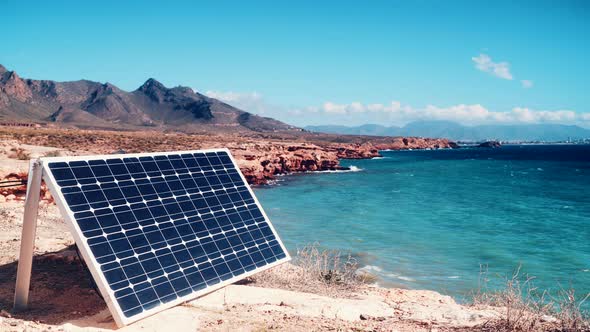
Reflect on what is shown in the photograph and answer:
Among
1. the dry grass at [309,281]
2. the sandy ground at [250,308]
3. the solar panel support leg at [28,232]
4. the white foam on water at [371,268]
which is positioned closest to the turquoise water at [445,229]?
the white foam on water at [371,268]

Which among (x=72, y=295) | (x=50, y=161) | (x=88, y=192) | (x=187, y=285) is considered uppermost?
(x=50, y=161)

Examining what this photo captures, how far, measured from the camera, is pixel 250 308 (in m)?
8.82

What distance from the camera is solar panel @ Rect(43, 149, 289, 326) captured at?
7.89 metres

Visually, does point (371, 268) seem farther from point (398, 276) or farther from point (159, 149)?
point (159, 149)

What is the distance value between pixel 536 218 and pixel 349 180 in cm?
2808

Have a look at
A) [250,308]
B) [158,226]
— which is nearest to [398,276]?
[250,308]

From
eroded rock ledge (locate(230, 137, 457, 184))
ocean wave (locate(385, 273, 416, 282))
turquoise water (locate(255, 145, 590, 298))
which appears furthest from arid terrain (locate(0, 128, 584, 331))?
eroded rock ledge (locate(230, 137, 457, 184))

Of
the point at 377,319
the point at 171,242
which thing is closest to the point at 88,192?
the point at 171,242

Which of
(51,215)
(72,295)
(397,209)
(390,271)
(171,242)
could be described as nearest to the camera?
(171,242)

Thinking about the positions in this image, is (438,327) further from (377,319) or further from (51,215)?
(51,215)

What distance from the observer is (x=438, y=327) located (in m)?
8.28

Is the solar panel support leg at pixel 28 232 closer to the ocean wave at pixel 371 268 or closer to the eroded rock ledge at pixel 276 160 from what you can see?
the ocean wave at pixel 371 268

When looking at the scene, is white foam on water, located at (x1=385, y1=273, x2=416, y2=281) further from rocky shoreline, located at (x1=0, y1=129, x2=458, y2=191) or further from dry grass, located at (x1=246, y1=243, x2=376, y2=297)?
rocky shoreline, located at (x1=0, y1=129, x2=458, y2=191)

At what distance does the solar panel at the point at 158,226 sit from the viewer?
25.9 ft
